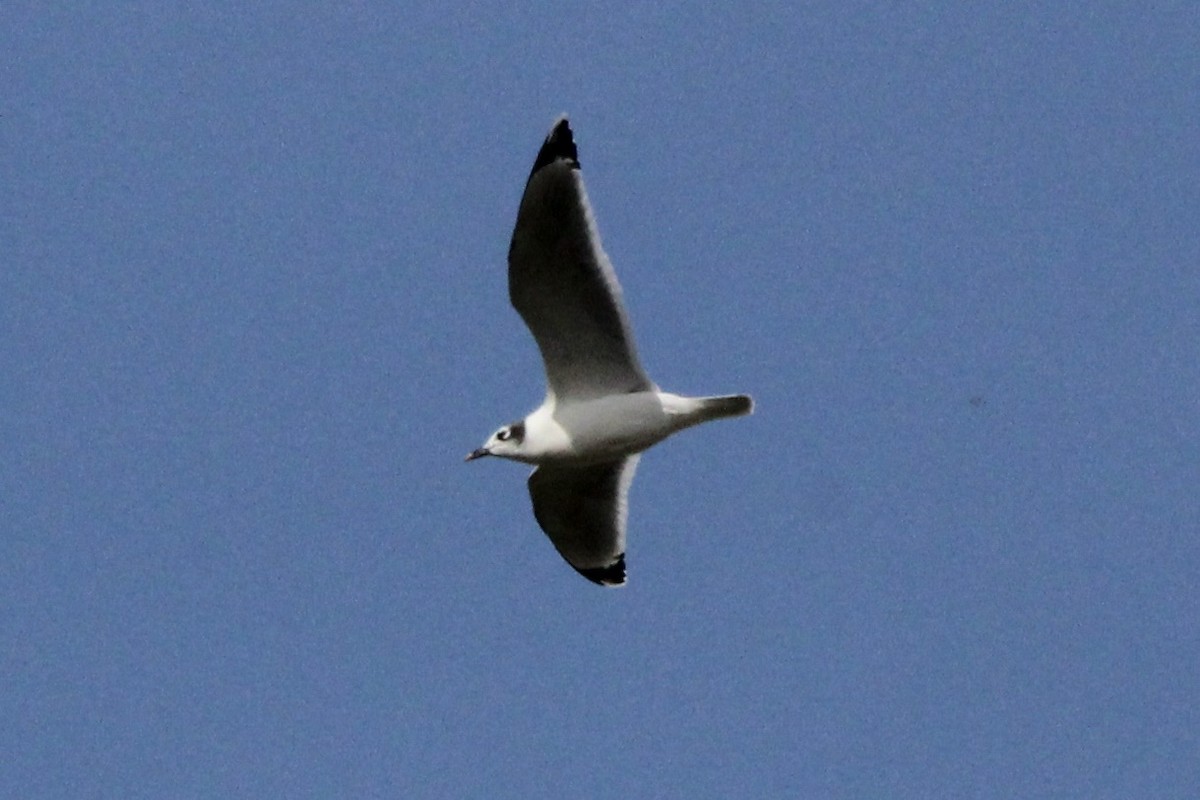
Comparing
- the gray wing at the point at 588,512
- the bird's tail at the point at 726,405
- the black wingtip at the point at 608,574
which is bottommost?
the black wingtip at the point at 608,574

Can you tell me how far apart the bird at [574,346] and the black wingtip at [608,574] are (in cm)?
85

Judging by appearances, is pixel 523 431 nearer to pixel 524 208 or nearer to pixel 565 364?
pixel 565 364

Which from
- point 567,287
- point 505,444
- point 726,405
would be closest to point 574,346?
point 567,287

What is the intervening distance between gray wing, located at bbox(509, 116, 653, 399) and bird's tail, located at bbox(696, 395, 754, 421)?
0.36 meters

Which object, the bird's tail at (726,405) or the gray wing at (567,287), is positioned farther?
the bird's tail at (726,405)

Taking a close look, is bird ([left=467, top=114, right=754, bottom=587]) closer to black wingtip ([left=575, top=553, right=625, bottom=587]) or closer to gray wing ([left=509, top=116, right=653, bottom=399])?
gray wing ([left=509, top=116, right=653, bottom=399])

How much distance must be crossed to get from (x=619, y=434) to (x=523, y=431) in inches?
22.3

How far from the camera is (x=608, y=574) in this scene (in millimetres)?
13812

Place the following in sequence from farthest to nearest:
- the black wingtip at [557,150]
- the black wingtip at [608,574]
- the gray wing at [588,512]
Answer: the black wingtip at [608,574]
the gray wing at [588,512]
the black wingtip at [557,150]

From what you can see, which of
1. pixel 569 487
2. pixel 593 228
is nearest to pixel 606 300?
pixel 593 228

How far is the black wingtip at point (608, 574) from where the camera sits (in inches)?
543

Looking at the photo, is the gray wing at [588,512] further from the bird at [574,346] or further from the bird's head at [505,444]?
→ the bird's head at [505,444]

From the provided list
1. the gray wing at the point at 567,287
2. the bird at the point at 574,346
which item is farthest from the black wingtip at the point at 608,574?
the gray wing at the point at 567,287

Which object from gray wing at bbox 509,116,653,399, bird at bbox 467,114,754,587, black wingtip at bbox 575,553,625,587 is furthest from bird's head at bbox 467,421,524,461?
black wingtip at bbox 575,553,625,587
